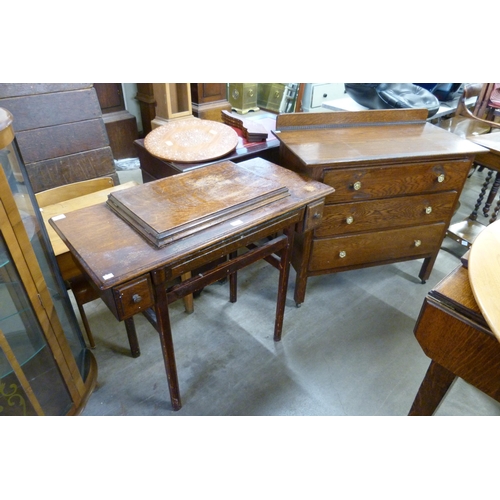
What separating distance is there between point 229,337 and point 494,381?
1.20 m

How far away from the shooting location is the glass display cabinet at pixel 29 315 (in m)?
1.04

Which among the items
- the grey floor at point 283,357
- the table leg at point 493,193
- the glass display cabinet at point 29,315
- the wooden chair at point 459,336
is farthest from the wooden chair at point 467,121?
the glass display cabinet at point 29,315

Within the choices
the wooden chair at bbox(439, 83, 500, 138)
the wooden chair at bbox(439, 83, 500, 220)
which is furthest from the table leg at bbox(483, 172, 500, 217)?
the wooden chair at bbox(439, 83, 500, 138)

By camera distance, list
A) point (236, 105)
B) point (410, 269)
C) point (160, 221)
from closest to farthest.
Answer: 1. point (160, 221)
2. point (410, 269)
3. point (236, 105)

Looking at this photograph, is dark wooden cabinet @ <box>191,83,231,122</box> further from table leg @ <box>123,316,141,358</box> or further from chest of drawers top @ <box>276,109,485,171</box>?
table leg @ <box>123,316,141,358</box>

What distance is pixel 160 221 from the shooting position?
1125 mm

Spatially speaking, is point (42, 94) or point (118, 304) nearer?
point (118, 304)

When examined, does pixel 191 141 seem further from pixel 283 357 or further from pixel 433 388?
pixel 433 388

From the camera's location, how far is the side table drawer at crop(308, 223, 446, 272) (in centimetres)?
190

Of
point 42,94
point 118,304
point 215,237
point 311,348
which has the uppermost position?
point 42,94

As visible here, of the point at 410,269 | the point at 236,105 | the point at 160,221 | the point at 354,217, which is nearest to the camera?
the point at 160,221

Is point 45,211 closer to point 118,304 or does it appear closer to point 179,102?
point 118,304

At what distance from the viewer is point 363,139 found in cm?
184

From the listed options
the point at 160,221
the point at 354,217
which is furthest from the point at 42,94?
the point at 354,217
